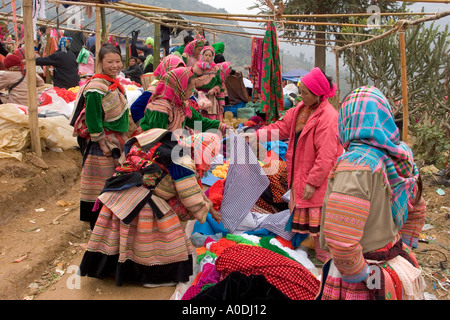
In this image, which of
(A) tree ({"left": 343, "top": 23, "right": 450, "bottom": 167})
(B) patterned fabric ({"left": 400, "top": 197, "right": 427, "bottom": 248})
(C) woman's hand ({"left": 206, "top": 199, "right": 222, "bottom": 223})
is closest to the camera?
(B) patterned fabric ({"left": 400, "top": 197, "right": 427, "bottom": 248})

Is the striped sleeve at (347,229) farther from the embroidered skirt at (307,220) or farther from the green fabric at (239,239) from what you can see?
the green fabric at (239,239)

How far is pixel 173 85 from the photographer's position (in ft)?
11.6

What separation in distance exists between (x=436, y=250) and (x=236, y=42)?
47.9 meters

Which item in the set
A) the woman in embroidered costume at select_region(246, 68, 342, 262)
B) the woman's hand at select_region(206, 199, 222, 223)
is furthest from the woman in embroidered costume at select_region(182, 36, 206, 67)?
the woman's hand at select_region(206, 199, 222, 223)

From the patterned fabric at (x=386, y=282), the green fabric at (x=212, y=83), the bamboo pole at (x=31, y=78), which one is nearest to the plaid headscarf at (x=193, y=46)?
the green fabric at (x=212, y=83)

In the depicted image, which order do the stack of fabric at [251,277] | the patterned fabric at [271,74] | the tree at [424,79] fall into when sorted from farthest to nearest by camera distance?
the tree at [424,79] < the patterned fabric at [271,74] < the stack of fabric at [251,277]

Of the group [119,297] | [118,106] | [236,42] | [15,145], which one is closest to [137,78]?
[15,145]

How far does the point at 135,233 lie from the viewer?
3053mm

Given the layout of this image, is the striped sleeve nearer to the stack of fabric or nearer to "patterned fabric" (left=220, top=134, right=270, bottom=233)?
the stack of fabric

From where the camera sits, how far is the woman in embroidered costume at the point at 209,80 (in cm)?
723

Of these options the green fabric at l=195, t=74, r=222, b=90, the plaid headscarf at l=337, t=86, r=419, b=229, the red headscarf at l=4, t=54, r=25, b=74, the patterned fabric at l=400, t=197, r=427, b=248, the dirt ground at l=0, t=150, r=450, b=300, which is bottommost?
the dirt ground at l=0, t=150, r=450, b=300

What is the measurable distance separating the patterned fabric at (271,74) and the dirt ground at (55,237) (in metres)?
2.33

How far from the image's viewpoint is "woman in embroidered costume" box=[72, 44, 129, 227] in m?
3.66
